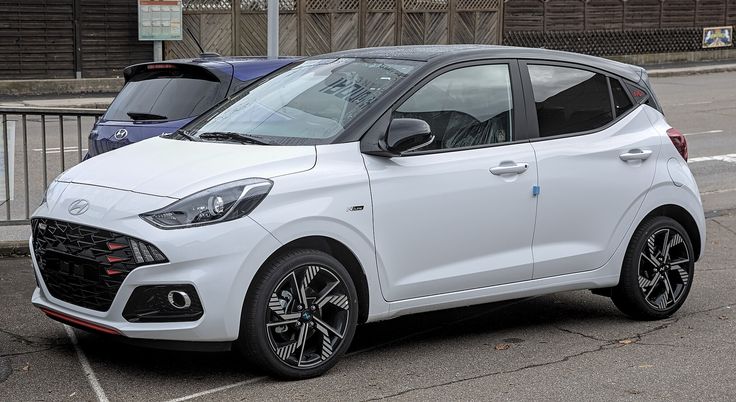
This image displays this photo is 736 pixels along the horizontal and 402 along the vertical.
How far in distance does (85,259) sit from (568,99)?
3021 millimetres

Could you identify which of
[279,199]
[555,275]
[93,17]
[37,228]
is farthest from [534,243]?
[93,17]

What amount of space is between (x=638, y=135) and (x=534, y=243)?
1.10 metres

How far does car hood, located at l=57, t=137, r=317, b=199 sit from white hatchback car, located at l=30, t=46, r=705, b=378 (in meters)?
0.01

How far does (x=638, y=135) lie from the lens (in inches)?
272

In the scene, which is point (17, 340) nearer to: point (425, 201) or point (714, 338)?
point (425, 201)

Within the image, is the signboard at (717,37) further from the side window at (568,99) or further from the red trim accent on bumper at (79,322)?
the red trim accent on bumper at (79,322)

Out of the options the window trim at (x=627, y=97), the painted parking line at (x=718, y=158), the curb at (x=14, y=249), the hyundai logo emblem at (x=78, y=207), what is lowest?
the painted parking line at (x=718, y=158)

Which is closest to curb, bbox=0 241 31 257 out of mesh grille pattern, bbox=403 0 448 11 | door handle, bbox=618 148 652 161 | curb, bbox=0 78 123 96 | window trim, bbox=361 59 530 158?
window trim, bbox=361 59 530 158

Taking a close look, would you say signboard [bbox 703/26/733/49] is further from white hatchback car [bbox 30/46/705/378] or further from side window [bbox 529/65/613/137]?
side window [bbox 529/65/613/137]

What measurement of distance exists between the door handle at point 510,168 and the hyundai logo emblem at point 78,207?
2.18 meters

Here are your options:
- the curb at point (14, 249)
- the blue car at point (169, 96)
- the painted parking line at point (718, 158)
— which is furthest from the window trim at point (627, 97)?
the painted parking line at point (718, 158)

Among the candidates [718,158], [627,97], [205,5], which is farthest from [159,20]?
[627,97]

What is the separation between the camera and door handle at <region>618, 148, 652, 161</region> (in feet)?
22.1

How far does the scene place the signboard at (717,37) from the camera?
35812 millimetres
